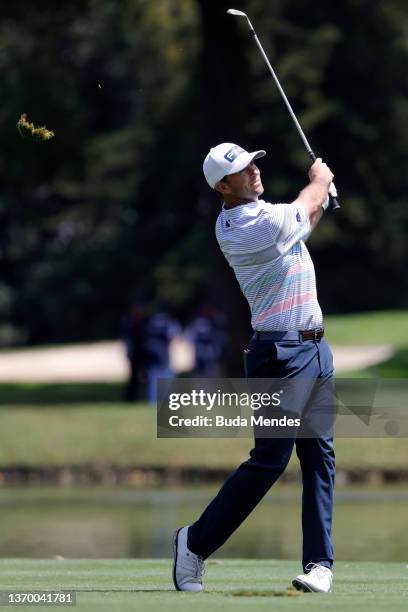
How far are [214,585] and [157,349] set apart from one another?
62.0ft

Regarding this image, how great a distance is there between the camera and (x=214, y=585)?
7465mm

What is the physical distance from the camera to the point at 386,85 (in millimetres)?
50469

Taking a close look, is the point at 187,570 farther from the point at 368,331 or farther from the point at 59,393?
the point at 368,331

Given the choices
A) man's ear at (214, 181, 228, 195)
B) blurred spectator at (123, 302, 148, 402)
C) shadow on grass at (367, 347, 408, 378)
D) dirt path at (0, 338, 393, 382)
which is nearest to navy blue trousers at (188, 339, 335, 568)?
man's ear at (214, 181, 228, 195)

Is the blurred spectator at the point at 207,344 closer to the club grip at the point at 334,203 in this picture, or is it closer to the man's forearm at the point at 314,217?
the club grip at the point at 334,203

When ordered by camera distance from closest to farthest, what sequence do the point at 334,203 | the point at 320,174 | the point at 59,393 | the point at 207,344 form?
the point at 320,174 < the point at 334,203 < the point at 59,393 < the point at 207,344

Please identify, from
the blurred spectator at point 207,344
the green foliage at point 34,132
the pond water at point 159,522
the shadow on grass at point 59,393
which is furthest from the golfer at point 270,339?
the blurred spectator at point 207,344

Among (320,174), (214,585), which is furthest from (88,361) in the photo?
(320,174)

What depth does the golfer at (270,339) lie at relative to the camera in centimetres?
695

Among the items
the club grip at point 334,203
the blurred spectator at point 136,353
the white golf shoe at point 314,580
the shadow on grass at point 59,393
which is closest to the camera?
the white golf shoe at point 314,580

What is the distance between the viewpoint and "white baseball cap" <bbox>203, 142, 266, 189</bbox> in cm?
704

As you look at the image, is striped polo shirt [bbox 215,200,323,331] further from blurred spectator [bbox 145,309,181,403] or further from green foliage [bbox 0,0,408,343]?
green foliage [bbox 0,0,408,343]

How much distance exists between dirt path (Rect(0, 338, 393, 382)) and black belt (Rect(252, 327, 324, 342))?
25116mm

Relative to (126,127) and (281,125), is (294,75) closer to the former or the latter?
(281,125)
